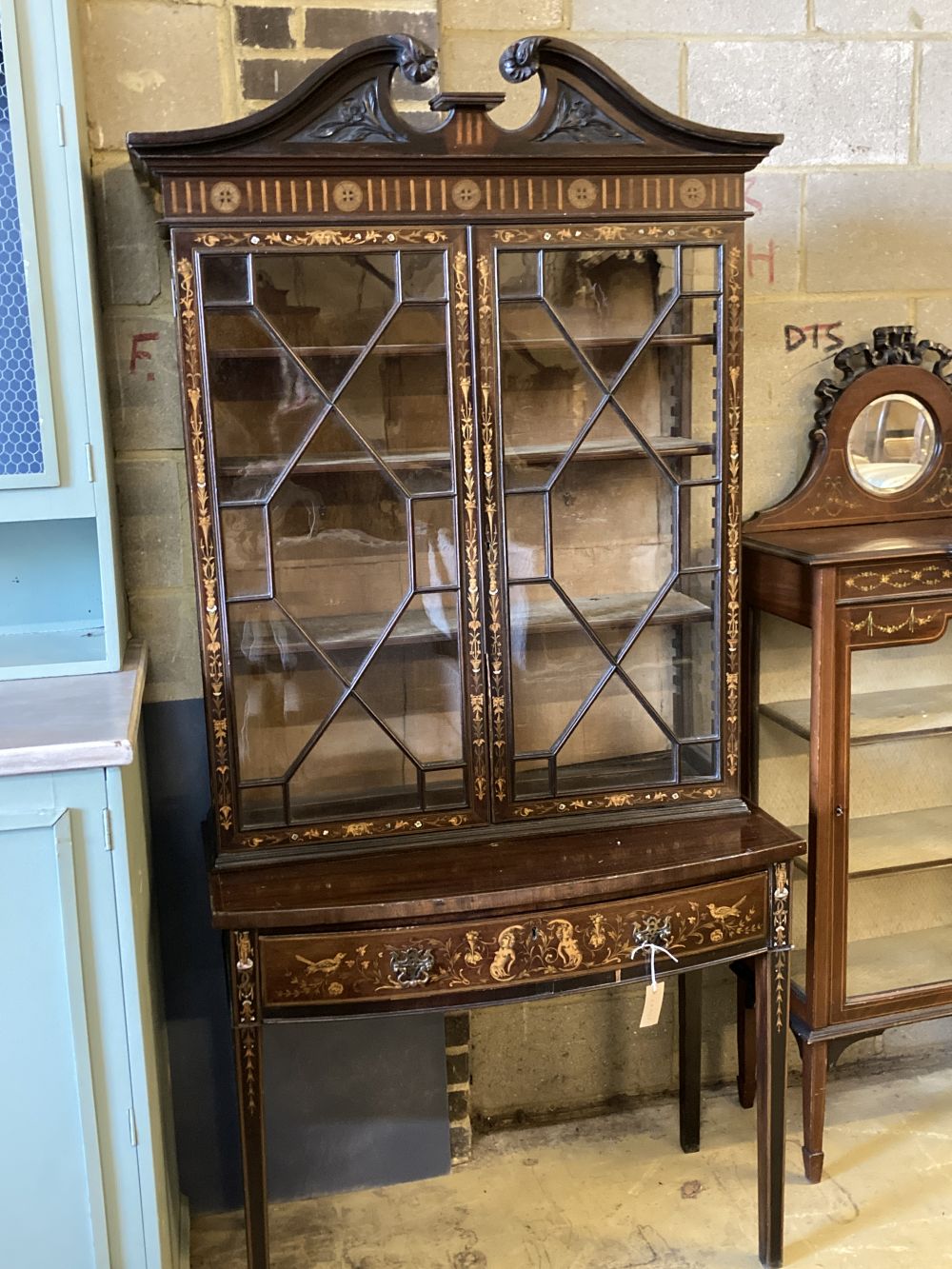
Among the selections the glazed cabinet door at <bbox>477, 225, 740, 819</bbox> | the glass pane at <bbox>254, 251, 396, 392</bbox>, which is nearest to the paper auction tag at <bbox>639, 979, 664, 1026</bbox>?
the glazed cabinet door at <bbox>477, 225, 740, 819</bbox>

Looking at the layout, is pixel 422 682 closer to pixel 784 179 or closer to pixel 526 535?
pixel 526 535

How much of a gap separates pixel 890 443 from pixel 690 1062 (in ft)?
4.40

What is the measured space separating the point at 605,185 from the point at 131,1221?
1.74 metres

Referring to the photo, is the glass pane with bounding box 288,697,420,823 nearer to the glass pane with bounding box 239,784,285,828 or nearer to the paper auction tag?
the glass pane with bounding box 239,784,285,828

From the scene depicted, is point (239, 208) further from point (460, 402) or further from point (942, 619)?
point (942, 619)

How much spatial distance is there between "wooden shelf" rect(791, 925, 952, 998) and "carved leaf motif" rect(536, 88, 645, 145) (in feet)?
5.47

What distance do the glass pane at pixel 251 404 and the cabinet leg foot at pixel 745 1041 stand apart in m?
1.44

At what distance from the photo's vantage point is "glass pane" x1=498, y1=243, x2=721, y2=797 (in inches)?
78.1

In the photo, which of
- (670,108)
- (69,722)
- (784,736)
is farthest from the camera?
(784,736)

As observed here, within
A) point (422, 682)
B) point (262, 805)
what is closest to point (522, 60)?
point (422, 682)

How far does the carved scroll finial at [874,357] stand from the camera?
96.3 inches

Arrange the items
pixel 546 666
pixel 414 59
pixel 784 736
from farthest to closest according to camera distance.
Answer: pixel 784 736
pixel 546 666
pixel 414 59

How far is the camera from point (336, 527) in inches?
77.3

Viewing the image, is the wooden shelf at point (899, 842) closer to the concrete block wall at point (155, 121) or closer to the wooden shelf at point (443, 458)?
the wooden shelf at point (443, 458)
